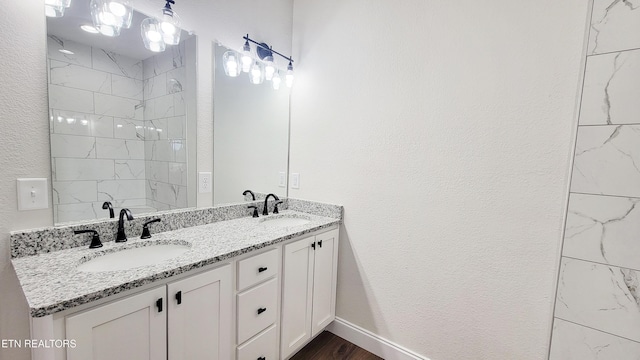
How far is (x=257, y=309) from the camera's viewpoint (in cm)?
142

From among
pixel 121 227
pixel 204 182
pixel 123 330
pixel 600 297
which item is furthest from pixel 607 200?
pixel 121 227

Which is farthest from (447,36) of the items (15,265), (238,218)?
(15,265)

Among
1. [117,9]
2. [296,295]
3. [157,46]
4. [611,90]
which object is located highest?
[117,9]

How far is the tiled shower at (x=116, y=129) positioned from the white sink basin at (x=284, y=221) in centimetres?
59

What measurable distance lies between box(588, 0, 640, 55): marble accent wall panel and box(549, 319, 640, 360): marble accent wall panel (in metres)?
1.18

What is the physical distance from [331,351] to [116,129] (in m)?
1.90

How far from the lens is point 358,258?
1.94 meters

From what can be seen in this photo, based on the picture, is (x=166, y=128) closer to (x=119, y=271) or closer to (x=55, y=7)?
(x=55, y=7)

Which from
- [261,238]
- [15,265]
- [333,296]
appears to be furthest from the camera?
[333,296]

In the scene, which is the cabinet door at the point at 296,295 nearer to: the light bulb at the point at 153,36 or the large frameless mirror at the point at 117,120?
the large frameless mirror at the point at 117,120

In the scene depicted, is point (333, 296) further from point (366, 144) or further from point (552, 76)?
point (552, 76)

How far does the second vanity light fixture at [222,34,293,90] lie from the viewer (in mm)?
1832

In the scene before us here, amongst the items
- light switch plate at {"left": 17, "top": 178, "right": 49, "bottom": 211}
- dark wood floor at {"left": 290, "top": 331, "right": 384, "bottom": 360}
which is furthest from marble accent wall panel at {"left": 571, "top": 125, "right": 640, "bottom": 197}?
light switch plate at {"left": 17, "top": 178, "right": 49, "bottom": 211}

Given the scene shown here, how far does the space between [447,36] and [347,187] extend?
1105 mm
